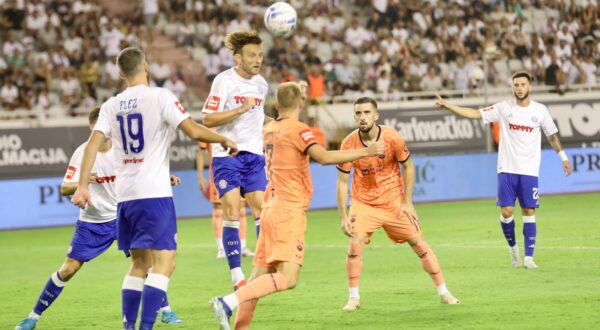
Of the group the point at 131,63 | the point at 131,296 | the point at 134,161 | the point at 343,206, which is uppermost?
the point at 131,63

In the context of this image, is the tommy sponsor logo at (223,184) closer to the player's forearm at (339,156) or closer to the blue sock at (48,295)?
the blue sock at (48,295)

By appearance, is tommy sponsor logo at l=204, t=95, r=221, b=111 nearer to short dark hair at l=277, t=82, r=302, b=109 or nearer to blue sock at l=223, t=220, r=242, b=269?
blue sock at l=223, t=220, r=242, b=269

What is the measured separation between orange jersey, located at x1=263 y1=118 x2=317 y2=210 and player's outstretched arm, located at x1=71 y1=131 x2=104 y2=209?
1370 mm

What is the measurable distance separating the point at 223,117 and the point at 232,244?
2385mm

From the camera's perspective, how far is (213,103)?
11789 mm

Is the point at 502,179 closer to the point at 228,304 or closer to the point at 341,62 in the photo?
the point at 228,304

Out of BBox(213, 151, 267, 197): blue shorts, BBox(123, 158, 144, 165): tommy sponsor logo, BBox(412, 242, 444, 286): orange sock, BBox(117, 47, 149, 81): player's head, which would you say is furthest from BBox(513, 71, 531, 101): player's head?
BBox(123, 158, 144, 165): tommy sponsor logo

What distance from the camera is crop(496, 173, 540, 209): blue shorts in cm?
1408

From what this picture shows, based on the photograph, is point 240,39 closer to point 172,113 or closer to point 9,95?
point 172,113

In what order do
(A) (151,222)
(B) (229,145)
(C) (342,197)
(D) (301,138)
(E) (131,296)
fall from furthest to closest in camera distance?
(C) (342,197), (E) (131,296), (D) (301,138), (A) (151,222), (B) (229,145)

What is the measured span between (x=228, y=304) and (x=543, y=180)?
62.9 feet

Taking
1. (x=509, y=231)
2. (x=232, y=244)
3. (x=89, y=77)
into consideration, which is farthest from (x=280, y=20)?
(x=89, y=77)

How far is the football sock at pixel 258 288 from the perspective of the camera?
27.6 feet

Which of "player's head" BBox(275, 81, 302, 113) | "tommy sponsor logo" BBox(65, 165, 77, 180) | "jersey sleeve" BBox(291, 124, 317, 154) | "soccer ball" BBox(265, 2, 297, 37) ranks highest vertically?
"soccer ball" BBox(265, 2, 297, 37)
